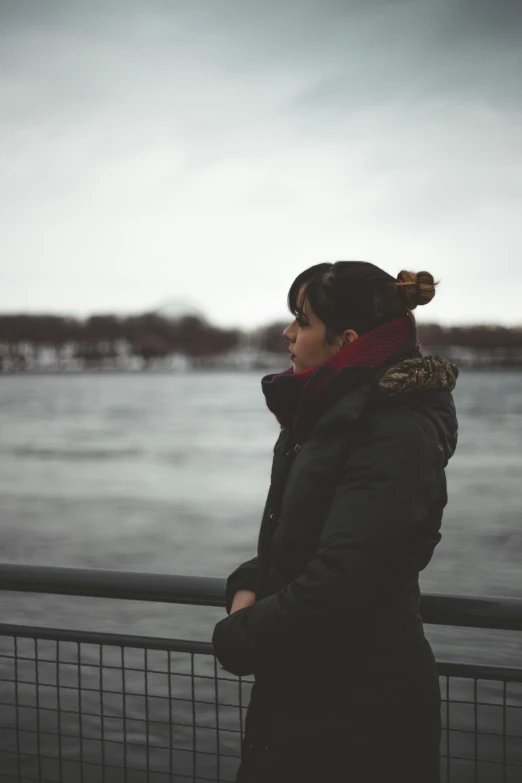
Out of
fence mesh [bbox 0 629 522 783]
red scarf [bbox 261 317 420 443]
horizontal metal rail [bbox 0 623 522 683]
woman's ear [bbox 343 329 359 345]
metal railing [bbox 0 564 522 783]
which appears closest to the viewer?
red scarf [bbox 261 317 420 443]

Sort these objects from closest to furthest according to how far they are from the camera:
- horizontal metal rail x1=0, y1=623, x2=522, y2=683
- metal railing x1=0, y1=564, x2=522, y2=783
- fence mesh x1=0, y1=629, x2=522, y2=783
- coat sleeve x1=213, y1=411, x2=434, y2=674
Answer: coat sleeve x1=213, y1=411, x2=434, y2=674 < horizontal metal rail x1=0, y1=623, x2=522, y2=683 < metal railing x1=0, y1=564, x2=522, y2=783 < fence mesh x1=0, y1=629, x2=522, y2=783

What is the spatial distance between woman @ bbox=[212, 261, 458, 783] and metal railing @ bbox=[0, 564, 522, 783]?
0.33 metres

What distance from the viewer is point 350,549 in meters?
1.60

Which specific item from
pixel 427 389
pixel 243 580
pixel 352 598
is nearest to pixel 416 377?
pixel 427 389

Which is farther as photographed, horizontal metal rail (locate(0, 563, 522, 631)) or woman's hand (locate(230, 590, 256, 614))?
horizontal metal rail (locate(0, 563, 522, 631))

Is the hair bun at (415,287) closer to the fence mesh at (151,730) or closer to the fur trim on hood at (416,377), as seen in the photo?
the fur trim on hood at (416,377)

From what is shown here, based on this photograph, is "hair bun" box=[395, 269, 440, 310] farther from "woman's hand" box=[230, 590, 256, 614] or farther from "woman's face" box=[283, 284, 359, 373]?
"woman's hand" box=[230, 590, 256, 614]

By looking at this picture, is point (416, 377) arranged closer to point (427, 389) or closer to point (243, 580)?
point (427, 389)

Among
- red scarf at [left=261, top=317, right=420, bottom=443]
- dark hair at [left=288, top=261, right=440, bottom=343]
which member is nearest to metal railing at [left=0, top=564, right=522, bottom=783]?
red scarf at [left=261, top=317, right=420, bottom=443]

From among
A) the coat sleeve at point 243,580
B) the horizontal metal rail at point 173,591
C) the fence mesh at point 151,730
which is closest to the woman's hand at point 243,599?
the coat sleeve at point 243,580

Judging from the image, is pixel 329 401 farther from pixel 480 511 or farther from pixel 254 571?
pixel 480 511

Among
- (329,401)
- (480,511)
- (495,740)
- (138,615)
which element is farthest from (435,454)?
(480,511)

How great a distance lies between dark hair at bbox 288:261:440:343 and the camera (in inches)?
71.4

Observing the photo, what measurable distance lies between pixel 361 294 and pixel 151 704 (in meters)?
6.50
